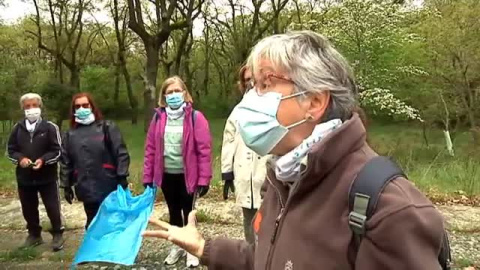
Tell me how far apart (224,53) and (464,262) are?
39.9 metres

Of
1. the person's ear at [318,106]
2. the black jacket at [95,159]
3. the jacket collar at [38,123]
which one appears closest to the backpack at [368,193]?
the person's ear at [318,106]

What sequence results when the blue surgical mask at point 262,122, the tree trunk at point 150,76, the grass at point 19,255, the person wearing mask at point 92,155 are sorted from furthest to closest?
the tree trunk at point 150,76, the grass at point 19,255, the person wearing mask at point 92,155, the blue surgical mask at point 262,122

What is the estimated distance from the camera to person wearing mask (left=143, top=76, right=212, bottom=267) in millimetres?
5590

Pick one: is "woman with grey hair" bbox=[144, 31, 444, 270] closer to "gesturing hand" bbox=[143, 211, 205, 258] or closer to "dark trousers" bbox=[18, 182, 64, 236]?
"gesturing hand" bbox=[143, 211, 205, 258]

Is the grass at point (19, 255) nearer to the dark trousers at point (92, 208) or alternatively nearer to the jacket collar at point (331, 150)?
the dark trousers at point (92, 208)

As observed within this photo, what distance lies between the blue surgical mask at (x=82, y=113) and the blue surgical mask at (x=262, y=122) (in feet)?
13.9

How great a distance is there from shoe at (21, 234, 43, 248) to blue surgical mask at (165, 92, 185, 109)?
102 inches

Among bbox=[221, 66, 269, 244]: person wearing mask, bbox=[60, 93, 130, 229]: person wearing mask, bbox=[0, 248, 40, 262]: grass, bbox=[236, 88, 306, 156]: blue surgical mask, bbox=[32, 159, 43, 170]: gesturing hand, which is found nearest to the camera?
bbox=[236, 88, 306, 156]: blue surgical mask

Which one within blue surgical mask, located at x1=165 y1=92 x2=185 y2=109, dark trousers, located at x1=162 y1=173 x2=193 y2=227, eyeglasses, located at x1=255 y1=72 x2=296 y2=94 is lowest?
dark trousers, located at x1=162 y1=173 x2=193 y2=227

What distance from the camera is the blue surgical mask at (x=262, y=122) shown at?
1861mm

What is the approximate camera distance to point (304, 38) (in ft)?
5.98

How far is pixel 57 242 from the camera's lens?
6.75 metres

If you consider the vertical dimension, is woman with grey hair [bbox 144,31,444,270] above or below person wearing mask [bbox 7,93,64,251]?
Result: above

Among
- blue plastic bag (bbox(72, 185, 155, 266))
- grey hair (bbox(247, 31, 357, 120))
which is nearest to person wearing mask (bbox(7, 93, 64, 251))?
blue plastic bag (bbox(72, 185, 155, 266))
